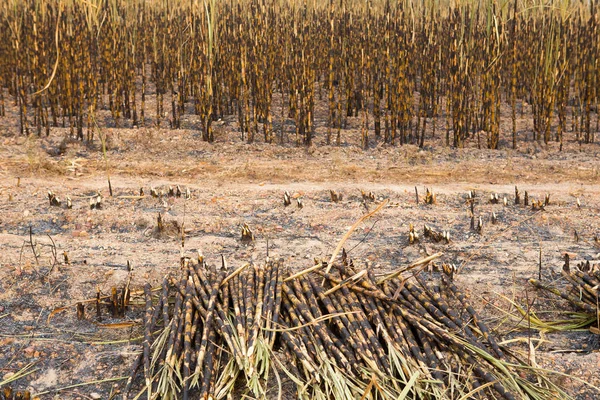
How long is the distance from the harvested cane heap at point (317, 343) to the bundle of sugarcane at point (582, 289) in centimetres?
35

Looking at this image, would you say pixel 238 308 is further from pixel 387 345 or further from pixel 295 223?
pixel 295 223

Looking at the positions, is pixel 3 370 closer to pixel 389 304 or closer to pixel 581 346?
pixel 389 304

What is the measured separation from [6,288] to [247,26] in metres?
3.00

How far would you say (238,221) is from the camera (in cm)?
304

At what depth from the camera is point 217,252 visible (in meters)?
2.67

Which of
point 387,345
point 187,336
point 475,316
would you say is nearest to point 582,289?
point 475,316

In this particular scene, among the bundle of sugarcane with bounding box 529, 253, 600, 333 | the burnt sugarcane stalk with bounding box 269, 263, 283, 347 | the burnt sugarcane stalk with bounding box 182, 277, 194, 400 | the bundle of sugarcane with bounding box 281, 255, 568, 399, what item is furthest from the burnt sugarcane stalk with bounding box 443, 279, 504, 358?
the burnt sugarcane stalk with bounding box 182, 277, 194, 400

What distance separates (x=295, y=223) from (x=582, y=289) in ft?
4.24

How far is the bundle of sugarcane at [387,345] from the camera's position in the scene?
1712mm

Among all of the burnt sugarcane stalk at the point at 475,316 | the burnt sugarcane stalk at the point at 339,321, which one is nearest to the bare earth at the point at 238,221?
the burnt sugarcane stalk at the point at 475,316

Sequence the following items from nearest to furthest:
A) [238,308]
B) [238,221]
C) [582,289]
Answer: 1. [238,308]
2. [582,289]
3. [238,221]

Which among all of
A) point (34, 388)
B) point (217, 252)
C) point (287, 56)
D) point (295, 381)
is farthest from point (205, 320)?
point (287, 56)

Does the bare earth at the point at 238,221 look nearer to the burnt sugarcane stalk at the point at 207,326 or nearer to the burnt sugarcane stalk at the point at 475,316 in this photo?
the burnt sugarcane stalk at the point at 475,316

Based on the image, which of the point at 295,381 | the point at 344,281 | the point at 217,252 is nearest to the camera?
the point at 295,381
